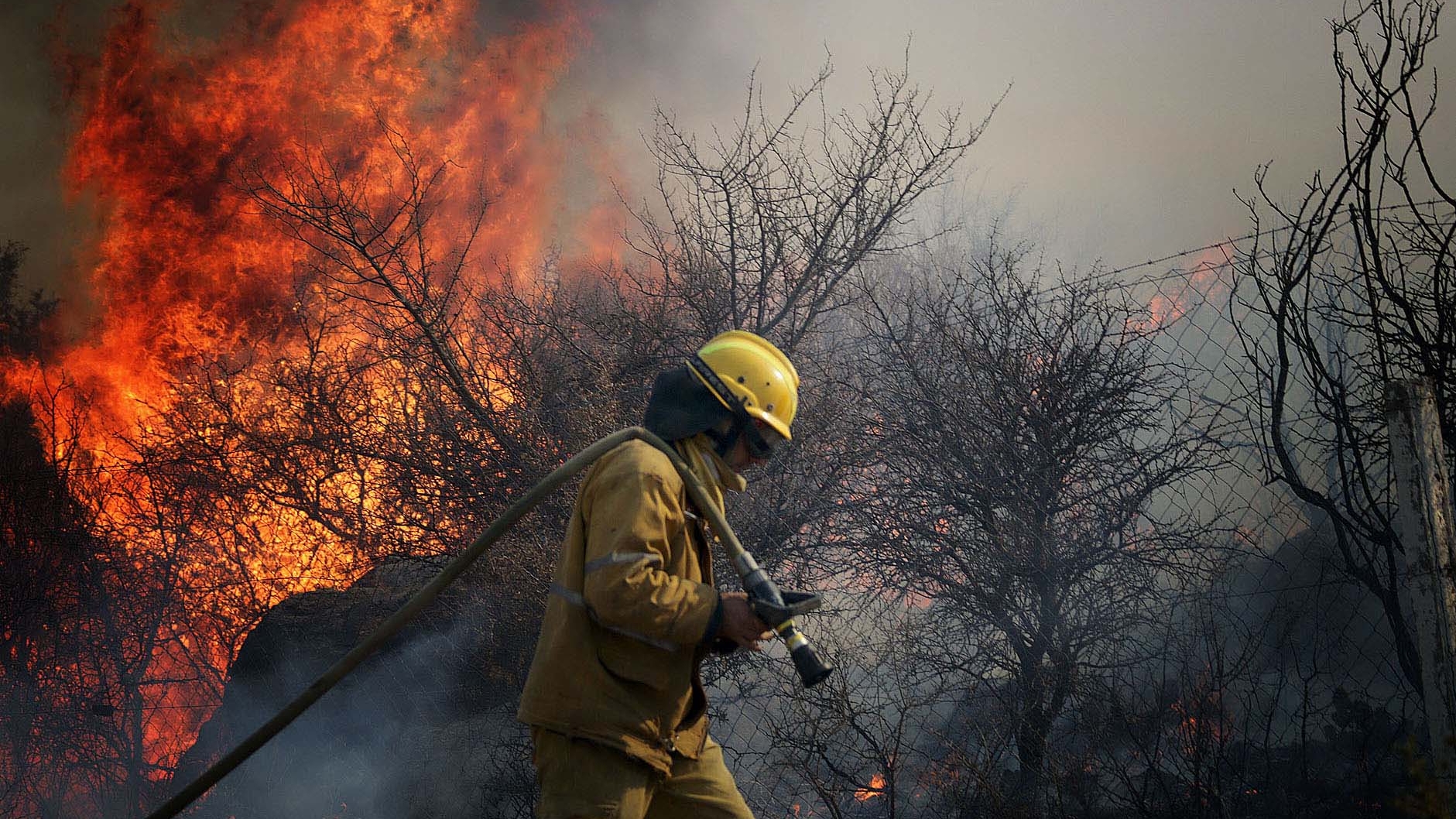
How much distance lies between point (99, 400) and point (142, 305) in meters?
1.28

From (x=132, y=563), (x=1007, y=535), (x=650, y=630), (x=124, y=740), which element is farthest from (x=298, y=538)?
(x=650, y=630)

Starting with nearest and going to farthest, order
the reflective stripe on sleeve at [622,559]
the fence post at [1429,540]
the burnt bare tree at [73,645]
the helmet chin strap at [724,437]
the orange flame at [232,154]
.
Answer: the reflective stripe on sleeve at [622,559], the fence post at [1429,540], the helmet chin strap at [724,437], the burnt bare tree at [73,645], the orange flame at [232,154]

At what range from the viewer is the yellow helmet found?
2969 millimetres

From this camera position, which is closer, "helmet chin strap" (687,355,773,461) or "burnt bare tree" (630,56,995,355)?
"helmet chin strap" (687,355,773,461)

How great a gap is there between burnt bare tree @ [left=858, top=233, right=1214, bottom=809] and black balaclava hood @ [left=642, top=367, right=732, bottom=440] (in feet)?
7.31

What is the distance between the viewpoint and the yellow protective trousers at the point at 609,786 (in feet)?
8.47

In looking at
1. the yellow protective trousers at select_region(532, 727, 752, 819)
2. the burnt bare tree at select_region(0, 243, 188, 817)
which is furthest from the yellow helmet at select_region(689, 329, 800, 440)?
the burnt bare tree at select_region(0, 243, 188, 817)

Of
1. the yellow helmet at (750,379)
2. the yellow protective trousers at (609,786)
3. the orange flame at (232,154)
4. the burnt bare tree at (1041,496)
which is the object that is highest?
the orange flame at (232,154)

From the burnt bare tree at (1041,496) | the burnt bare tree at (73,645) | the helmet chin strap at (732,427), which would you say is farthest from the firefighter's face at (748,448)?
the burnt bare tree at (73,645)

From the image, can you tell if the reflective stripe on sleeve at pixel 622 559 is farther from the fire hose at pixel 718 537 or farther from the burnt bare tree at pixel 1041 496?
the burnt bare tree at pixel 1041 496

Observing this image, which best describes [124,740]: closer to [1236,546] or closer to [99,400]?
[99,400]

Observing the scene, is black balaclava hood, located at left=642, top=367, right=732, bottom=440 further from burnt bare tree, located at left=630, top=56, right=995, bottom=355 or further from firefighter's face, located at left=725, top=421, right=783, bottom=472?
burnt bare tree, located at left=630, top=56, right=995, bottom=355

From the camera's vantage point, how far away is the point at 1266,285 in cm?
401

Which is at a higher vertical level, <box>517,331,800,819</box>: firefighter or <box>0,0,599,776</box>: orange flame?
<box>0,0,599,776</box>: orange flame
